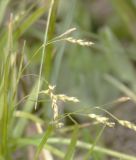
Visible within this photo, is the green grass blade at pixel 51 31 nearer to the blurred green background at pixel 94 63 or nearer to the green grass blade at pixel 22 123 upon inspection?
the green grass blade at pixel 22 123

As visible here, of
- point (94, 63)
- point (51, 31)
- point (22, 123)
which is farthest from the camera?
point (94, 63)

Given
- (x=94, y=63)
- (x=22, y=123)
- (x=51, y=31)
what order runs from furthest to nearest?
(x=94, y=63) < (x=22, y=123) < (x=51, y=31)

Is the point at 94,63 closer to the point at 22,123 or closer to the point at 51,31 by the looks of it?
the point at 22,123

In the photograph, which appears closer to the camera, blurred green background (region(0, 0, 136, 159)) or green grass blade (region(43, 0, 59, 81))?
green grass blade (region(43, 0, 59, 81))

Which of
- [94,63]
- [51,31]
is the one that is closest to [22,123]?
[51,31]

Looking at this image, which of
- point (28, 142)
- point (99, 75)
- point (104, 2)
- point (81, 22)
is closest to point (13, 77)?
point (28, 142)

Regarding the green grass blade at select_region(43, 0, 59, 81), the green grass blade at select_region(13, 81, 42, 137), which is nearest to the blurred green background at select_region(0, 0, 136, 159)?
the green grass blade at select_region(13, 81, 42, 137)

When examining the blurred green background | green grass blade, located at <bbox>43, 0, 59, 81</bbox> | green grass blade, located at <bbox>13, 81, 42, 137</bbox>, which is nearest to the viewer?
green grass blade, located at <bbox>43, 0, 59, 81</bbox>

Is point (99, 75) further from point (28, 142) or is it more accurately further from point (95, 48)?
point (28, 142)

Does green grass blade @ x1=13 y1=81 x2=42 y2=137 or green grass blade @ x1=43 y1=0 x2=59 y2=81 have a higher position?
green grass blade @ x1=43 y1=0 x2=59 y2=81

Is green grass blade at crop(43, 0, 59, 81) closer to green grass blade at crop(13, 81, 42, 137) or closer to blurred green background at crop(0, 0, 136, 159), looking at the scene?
green grass blade at crop(13, 81, 42, 137)

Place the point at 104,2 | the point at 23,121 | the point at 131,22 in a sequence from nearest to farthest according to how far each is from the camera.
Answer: the point at 23,121
the point at 131,22
the point at 104,2
